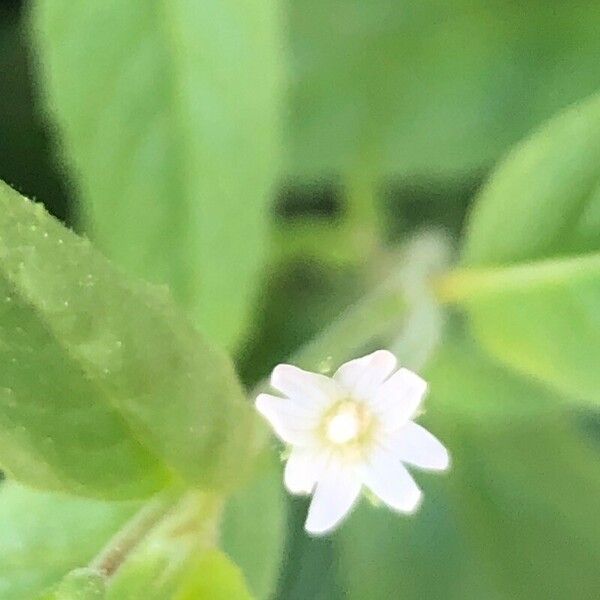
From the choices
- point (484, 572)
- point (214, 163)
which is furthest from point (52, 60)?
point (484, 572)

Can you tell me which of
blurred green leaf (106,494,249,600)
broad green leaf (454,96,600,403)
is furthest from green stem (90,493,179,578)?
broad green leaf (454,96,600,403)

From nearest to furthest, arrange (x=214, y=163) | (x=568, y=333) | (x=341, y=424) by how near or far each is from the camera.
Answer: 1. (x=341, y=424)
2. (x=568, y=333)
3. (x=214, y=163)

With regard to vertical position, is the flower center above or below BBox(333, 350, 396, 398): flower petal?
below

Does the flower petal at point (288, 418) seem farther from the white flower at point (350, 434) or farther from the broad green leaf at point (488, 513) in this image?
the broad green leaf at point (488, 513)

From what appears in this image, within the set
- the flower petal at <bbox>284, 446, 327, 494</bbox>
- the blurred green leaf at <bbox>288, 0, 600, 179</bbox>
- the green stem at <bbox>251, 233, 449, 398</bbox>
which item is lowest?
the flower petal at <bbox>284, 446, 327, 494</bbox>

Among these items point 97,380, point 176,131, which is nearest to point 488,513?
point 176,131

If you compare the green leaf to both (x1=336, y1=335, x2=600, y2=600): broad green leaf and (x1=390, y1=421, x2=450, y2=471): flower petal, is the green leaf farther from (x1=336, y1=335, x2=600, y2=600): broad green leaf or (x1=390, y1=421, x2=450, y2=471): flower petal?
(x1=336, y1=335, x2=600, y2=600): broad green leaf

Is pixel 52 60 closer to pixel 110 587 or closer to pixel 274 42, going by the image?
pixel 274 42
